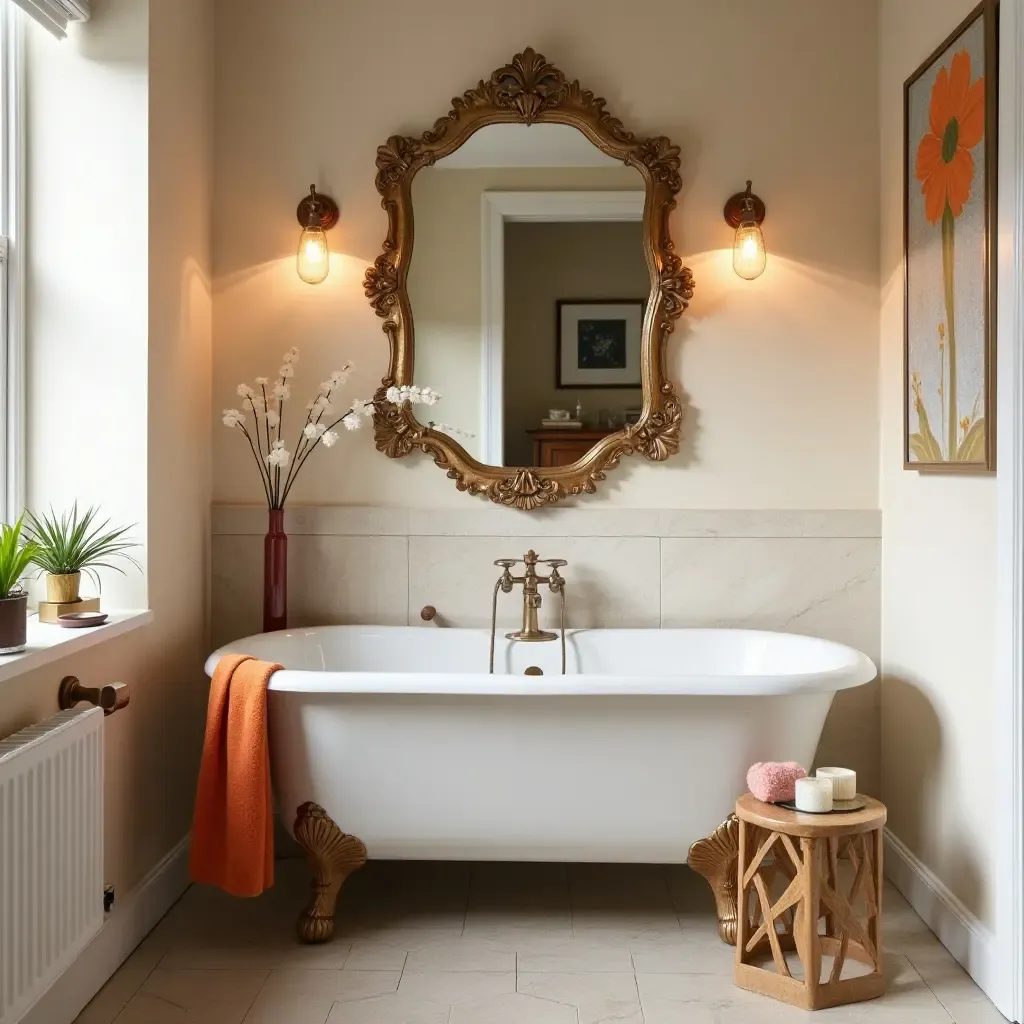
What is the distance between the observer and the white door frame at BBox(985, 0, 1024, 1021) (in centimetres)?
217

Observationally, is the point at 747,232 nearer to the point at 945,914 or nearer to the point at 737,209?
the point at 737,209

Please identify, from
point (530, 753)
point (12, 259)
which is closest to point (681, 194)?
point (530, 753)

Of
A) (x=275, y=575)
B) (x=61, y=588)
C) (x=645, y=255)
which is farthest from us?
(x=645, y=255)

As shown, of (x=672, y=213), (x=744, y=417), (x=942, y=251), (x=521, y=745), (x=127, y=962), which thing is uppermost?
(x=672, y=213)

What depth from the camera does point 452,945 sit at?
99.7 inches

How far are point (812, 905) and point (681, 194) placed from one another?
202cm

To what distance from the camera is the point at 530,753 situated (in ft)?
8.04

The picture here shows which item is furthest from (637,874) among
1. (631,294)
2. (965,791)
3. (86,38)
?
(86,38)

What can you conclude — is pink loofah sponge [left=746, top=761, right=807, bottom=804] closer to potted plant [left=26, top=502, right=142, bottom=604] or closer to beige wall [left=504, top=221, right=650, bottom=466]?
beige wall [left=504, top=221, right=650, bottom=466]

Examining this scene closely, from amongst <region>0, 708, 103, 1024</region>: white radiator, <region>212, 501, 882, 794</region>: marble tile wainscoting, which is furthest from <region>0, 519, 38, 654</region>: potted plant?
<region>212, 501, 882, 794</region>: marble tile wainscoting

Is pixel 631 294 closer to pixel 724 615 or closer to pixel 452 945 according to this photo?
pixel 724 615

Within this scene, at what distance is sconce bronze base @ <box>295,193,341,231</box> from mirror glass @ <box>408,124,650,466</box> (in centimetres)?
25

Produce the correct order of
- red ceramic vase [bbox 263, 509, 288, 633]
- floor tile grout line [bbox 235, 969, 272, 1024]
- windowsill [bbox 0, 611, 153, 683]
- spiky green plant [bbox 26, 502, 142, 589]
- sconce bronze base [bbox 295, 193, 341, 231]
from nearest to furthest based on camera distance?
windowsill [bbox 0, 611, 153, 683]
floor tile grout line [bbox 235, 969, 272, 1024]
spiky green plant [bbox 26, 502, 142, 589]
red ceramic vase [bbox 263, 509, 288, 633]
sconce bronze base [bbox 295, 193, 341, 231]

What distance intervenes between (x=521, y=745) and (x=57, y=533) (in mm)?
1144
